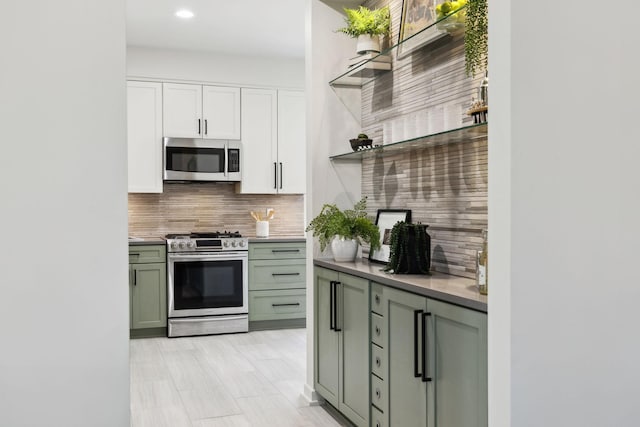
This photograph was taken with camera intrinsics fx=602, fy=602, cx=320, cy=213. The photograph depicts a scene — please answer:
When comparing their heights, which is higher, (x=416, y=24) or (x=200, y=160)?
(x=416, y=24)

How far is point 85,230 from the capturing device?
174 cm

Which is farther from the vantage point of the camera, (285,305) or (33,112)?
(285,305)

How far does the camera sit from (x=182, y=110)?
600cm

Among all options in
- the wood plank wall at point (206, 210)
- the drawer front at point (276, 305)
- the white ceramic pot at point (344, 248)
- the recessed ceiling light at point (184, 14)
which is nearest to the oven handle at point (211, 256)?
the drawer front at point (276, 305)

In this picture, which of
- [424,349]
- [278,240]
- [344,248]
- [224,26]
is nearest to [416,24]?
[344,248]

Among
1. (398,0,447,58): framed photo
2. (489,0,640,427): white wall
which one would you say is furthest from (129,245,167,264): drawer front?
(489,0,640,427): white wall

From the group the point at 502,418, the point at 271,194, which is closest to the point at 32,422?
the point at 502,418

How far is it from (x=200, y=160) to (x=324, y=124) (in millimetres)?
2592

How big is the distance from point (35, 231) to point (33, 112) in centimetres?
34

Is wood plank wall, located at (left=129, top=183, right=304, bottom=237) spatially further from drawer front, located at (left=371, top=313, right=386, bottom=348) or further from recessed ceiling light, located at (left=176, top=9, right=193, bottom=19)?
drawer front, located at (left=371, top=313, right=386, bottom=348)

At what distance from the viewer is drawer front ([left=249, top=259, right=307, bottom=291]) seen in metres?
5.93

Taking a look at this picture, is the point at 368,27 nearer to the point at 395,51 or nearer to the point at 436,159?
the point at 395,51

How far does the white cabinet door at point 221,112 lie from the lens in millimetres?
6078

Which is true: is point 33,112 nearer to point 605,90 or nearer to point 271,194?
point 605,90
